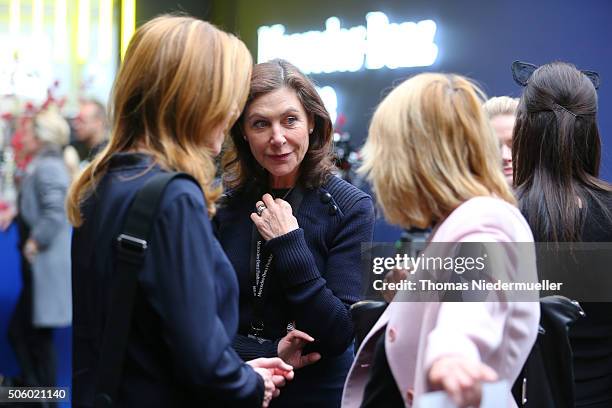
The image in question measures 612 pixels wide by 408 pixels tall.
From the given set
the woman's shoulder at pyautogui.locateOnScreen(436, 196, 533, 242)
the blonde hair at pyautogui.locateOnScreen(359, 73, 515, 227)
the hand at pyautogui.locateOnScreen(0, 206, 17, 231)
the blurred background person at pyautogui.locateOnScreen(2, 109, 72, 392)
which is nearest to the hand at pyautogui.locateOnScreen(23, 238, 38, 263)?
the blurred background person at pyautogui.locateOnScreen(2, 109, 72, 392)

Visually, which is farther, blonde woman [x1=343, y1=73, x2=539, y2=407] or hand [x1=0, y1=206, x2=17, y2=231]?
hand [x1=0, y1=206, x2=17, y2=231]

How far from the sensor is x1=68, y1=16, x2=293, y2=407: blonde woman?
1408 millimetres

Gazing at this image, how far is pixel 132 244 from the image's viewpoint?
1.41m

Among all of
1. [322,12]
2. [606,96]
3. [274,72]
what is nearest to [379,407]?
[274,72]

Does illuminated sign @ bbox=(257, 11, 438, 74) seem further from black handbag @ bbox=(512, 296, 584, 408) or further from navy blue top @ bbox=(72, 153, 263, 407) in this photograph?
navy blue top @ bbox=(72, 153, 263, 407)

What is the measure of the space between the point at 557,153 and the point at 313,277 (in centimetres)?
73

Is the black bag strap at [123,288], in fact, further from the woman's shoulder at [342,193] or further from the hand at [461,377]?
the woman's shoulder at [342,193]

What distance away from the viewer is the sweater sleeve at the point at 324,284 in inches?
80.3

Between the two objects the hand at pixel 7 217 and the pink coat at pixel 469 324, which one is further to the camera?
the hand at pixel 7 217

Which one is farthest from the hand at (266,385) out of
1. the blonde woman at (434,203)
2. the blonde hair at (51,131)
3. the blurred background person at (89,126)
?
the blurred background person at (89,126)

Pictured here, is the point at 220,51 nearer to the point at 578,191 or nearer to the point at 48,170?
the point at 578,191

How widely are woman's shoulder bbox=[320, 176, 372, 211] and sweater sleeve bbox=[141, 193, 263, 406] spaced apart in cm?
84

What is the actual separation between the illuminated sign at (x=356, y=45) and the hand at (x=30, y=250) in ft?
11.8

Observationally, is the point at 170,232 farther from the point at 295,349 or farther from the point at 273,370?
the point at 295,349
